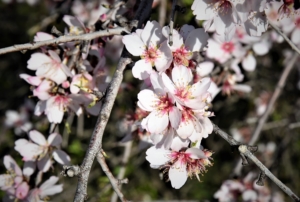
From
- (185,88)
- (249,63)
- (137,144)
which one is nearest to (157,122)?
(185,88)

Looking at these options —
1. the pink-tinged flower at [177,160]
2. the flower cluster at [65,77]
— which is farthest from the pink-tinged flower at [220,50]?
the pink-tinged flower at [177,160]

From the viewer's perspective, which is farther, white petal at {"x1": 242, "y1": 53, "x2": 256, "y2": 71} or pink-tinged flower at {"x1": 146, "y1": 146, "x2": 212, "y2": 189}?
white petal at {"x1": 242, "y1": 53, "x2": 256, "y2": 71}

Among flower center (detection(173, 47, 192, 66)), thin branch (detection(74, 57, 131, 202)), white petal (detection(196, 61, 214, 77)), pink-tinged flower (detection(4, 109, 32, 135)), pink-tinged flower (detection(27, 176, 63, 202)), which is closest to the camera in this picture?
thin branch (detection(74, 57, 131, 202))

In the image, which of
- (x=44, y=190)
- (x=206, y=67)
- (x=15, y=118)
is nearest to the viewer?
(x=44, y=190)

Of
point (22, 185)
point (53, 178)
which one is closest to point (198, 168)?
point (53, 178)

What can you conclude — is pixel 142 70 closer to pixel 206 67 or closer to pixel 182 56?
pixel 182 56

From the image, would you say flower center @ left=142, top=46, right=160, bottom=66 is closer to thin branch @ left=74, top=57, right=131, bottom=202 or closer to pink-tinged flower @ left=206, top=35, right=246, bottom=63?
thin branch @ left=74, top=57, right=131, bottom=202

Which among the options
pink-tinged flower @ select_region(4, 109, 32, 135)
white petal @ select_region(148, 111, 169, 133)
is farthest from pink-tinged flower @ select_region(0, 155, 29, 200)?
pink-tinged flower @ select_region(4, 109, 32, 135)
